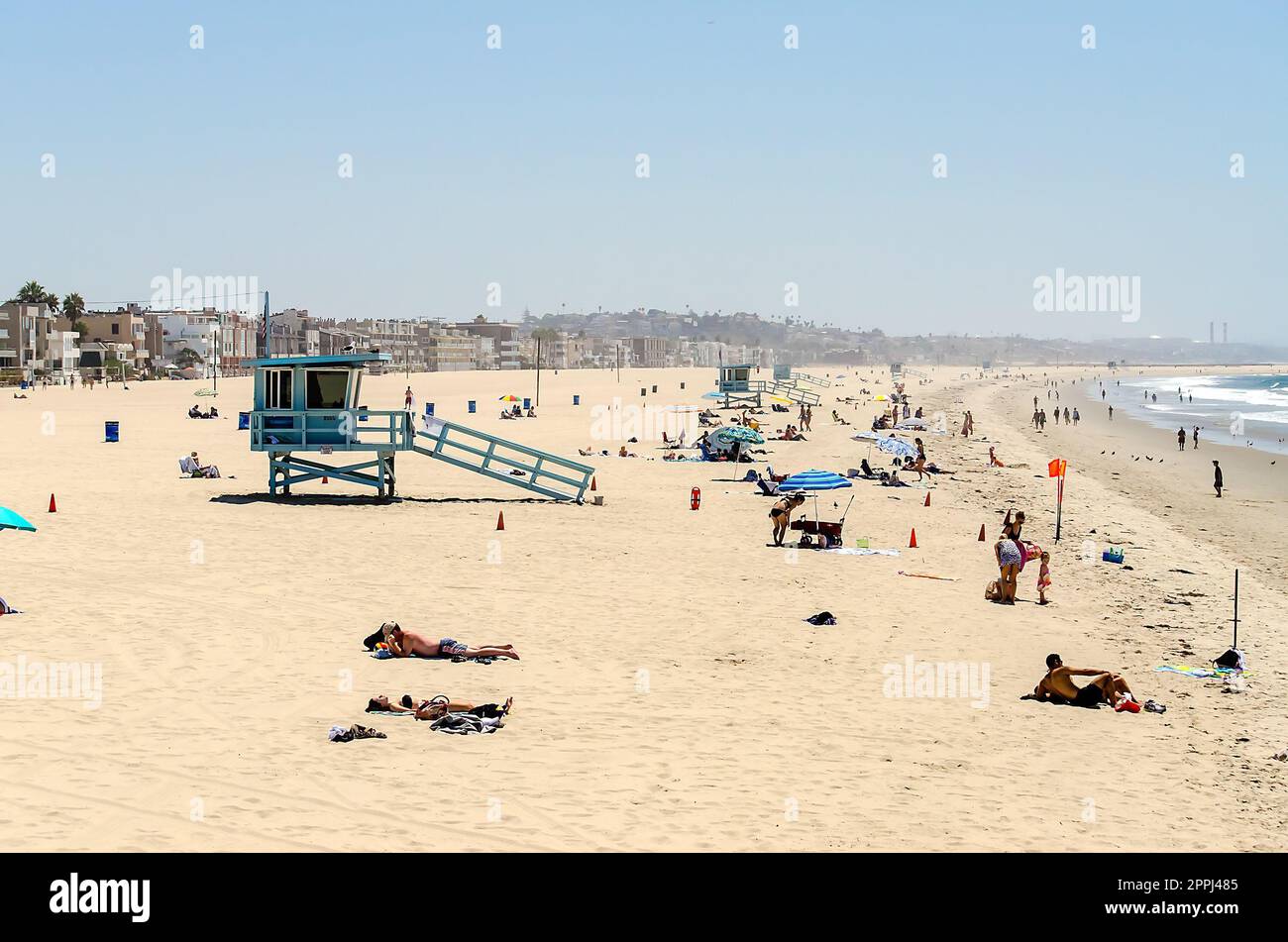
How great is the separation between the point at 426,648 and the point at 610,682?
2074mm

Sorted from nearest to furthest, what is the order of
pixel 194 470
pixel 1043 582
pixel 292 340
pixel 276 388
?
pixel 1043 582 < pixel 276 388 < pixel 194 470 < pixel 292 340

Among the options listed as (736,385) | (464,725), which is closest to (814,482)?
(464,725)

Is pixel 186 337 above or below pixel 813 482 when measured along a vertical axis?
above

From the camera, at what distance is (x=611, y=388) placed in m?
107

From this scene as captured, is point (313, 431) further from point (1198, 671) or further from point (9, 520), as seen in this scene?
point (1198, 671)

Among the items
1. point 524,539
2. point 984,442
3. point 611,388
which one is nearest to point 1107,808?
point 524,539

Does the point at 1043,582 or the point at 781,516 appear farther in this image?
the point at 781,516

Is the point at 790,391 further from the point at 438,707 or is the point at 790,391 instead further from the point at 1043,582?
the point at 438,707

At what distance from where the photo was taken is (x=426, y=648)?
1277 centimetres

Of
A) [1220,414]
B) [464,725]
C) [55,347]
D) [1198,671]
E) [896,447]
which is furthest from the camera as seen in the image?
[55,347]

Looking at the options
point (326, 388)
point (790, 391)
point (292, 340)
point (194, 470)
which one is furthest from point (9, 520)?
point (292, 340)

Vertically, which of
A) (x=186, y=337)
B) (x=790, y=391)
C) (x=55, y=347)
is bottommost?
(x=790, y=391)

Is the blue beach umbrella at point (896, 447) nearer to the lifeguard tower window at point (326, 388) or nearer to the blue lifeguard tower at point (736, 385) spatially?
the lifeguard tower window at point (326, 388)

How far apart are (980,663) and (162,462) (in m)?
26.5
